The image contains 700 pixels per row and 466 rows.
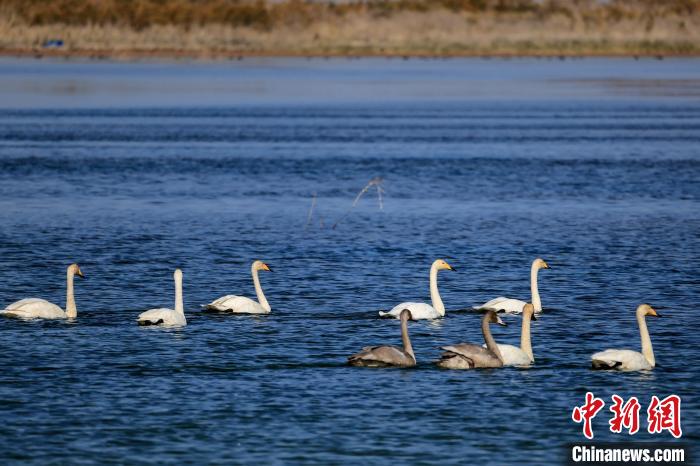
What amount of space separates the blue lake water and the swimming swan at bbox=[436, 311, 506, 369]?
10.6 inches

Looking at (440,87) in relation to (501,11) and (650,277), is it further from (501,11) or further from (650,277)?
(650,277)

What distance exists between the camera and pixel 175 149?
59.2m

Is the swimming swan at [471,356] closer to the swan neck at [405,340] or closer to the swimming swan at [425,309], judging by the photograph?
the swan neck at [405,340]

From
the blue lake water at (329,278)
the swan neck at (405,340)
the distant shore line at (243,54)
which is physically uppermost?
the swan neck at (405,340)

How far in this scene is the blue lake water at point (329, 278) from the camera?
1650 centimetres

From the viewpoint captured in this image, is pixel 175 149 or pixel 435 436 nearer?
pixel 435 436

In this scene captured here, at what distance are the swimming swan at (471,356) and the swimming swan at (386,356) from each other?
17.1 inches

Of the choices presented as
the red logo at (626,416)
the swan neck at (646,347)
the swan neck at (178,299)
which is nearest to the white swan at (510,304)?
the swan neck at (646,347)

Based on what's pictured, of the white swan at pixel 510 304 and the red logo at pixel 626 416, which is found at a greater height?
the red logo at pixel 626 416

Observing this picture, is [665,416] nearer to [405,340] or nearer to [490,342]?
[490,342]

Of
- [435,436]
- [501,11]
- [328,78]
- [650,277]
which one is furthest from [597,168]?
[501,11]

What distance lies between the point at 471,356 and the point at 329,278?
8.09 meters

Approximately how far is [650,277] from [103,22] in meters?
127

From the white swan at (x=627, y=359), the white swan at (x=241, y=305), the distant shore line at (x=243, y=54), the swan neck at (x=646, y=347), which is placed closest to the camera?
the white swan at (x=627, y=359)
